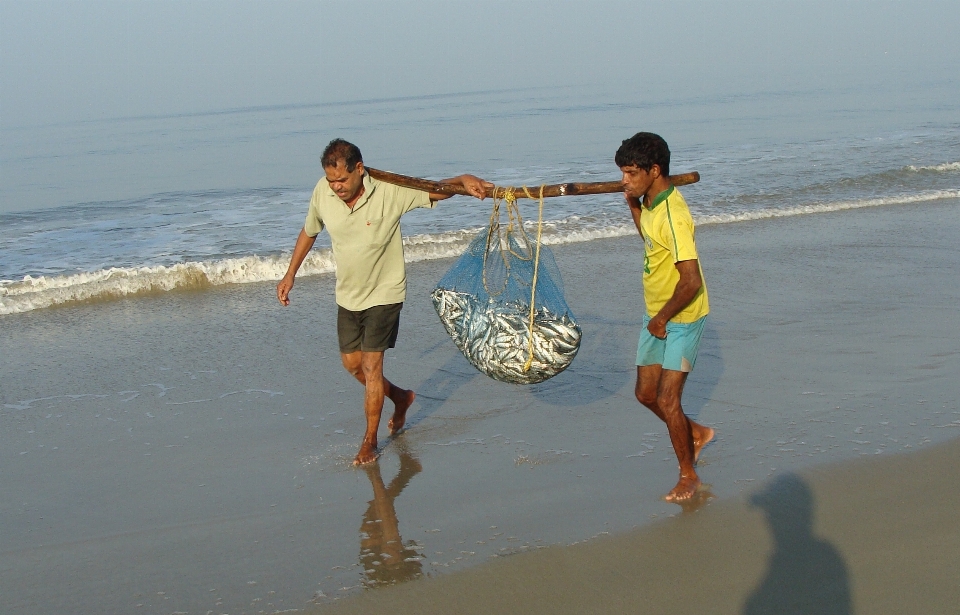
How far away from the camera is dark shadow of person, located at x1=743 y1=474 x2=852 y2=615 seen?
11.0 feet

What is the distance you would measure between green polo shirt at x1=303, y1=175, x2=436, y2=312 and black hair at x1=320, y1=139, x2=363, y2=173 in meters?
0.18

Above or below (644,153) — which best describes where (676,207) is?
below

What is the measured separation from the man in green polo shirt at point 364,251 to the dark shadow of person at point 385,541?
11.7 inches

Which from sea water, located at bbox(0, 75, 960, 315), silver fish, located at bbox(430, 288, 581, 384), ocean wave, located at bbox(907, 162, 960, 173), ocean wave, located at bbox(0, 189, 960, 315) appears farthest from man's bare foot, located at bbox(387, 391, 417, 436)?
ocean wave, located at bbox(907, 162, 960, 173)

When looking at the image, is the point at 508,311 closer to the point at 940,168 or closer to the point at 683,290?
the point at 683,290

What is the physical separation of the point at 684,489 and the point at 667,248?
1.13 m

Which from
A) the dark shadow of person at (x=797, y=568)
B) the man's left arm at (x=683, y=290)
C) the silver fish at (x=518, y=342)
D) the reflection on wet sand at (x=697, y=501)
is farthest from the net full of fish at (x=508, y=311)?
the dark shadow of person at (x=797, y=568)

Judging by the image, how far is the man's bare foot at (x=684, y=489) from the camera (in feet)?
13.8

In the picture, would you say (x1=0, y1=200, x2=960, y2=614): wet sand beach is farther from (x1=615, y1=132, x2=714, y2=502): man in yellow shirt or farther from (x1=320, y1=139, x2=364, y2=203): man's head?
(x1=320, y1=139, x2=364, y2=203): man's head

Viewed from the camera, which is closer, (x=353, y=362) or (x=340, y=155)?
(x=340, y=155)

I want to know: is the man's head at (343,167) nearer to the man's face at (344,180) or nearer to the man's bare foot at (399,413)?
the man's face at (344,180)

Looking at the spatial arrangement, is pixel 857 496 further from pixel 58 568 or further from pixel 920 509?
pixel 58 568

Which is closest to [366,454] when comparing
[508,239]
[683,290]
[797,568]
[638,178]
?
[508,239]

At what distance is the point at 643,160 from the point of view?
3891mm
